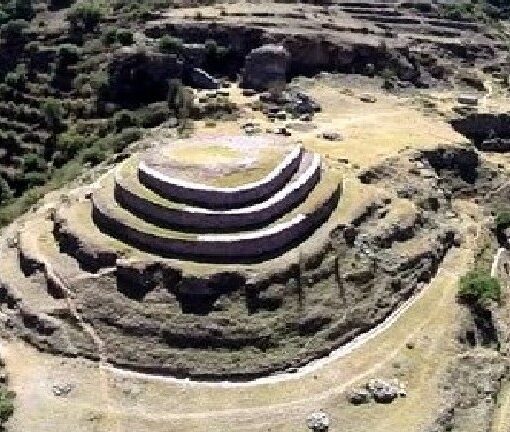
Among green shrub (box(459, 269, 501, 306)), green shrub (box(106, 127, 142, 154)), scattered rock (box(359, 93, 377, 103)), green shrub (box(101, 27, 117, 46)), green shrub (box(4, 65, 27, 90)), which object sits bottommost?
green shrub (box(459, 269, 501, 306))

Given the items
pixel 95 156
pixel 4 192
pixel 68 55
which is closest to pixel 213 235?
pixel 95 156

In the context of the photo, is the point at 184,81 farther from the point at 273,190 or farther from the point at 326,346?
the point at 326,346

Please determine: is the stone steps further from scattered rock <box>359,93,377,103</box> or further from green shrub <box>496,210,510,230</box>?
scattered rock <box>359,93,377,103</box>

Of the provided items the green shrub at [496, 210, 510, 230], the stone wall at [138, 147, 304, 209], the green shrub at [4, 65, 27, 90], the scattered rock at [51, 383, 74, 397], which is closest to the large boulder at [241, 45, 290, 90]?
the green shrub at [4, 65, 27, 90]

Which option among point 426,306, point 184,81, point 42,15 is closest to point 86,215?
point 426,306

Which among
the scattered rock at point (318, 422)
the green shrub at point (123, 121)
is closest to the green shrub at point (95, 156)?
the green shrub at point (123, 121)

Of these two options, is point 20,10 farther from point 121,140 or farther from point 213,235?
point 213,235
